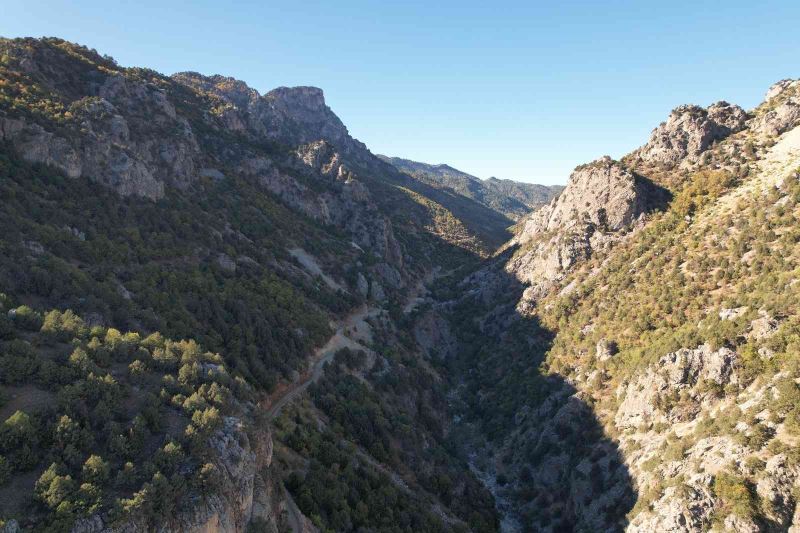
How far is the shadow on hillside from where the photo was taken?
142 feet

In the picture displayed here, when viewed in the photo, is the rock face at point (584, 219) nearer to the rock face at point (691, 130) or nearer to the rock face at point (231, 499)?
the rock face at point (691, 130)

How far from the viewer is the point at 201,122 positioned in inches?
4513

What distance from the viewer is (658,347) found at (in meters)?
47.7

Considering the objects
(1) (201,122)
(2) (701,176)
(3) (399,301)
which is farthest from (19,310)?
(1) (201,122)

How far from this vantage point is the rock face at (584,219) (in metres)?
74.4

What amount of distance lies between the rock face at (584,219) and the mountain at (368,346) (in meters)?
0.49

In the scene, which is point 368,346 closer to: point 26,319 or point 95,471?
point 26,319

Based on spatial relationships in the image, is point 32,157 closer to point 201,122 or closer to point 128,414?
point 128,414

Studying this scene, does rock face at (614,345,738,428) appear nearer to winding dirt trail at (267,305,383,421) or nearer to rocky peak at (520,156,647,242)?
rocky peak at (520,156,647,242)

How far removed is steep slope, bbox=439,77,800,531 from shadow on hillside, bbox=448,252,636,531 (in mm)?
208

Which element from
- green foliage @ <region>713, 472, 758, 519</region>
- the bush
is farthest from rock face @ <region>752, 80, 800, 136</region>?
the bush

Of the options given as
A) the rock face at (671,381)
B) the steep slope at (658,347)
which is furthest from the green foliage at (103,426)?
the rock face at (671,381)

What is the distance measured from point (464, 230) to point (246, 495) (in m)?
145

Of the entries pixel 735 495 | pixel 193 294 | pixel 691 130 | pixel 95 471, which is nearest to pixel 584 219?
pixel 691 130
